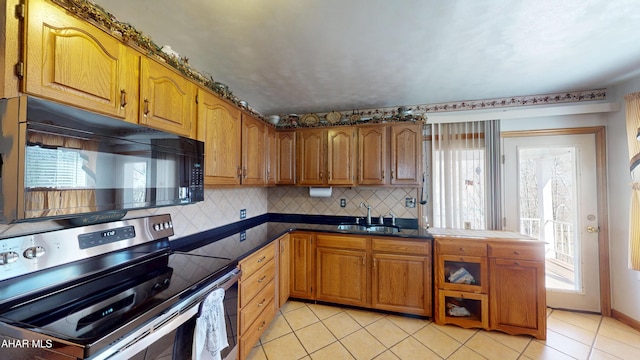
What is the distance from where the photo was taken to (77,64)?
94 cm

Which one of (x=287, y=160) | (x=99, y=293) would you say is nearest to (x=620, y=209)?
(x=287, y=160)

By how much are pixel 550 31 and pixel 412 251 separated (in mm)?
2006

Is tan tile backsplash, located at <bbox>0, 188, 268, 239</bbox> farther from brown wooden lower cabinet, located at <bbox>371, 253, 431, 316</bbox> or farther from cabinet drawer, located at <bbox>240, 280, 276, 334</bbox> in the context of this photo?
brown wooden lower cabinet, located at <bbox>371, 253, 431, 316</bbox>

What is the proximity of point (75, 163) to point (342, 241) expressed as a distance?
7.11 feet

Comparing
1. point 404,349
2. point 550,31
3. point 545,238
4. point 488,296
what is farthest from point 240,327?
point 545,238

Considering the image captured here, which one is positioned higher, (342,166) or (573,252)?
(342,166)

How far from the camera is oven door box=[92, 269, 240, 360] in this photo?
0.80 meters

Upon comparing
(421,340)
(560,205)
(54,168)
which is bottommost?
(421,340)

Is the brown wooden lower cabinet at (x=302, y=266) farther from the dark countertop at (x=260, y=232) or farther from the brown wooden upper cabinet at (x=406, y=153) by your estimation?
the brown wooden upper cabinet at (x=406, y=153)

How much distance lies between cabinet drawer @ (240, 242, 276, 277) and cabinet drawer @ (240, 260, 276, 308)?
0.04 m

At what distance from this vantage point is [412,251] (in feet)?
7.81

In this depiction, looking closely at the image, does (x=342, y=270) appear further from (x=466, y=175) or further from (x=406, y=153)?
(x=466, y=175)

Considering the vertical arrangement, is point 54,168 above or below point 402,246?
above

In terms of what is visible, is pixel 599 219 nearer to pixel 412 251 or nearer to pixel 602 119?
pixel 602 119
